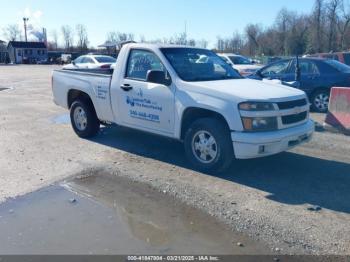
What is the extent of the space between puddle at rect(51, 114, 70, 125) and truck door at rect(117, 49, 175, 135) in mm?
3532

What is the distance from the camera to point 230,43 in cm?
9669

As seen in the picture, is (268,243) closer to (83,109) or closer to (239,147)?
(239,147)

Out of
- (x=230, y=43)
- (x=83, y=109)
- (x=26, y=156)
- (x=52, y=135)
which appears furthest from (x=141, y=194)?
(x=230, y=43)

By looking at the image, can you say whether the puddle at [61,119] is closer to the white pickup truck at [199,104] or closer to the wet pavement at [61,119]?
the wet pavement at [61,119]

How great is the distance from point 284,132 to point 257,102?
616mm

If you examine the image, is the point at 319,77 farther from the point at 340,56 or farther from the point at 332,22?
the point at 332,22

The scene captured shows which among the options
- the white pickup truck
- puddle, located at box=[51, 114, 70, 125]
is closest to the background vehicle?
puddle, located at box=[51, 114, 70, 125]

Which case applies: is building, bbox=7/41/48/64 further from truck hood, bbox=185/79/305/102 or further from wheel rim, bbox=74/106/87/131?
truck hood, bbox=185/79/305/102

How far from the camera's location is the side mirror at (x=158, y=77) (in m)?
6.19

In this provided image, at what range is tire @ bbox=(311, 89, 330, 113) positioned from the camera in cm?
1117

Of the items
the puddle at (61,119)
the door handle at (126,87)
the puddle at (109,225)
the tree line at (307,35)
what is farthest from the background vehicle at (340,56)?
the tree line at (307,35)

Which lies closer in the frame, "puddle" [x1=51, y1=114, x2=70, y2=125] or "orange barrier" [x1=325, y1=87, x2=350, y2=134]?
"orange barrier" [x1=325, y1=87, x2=350, y2=134]

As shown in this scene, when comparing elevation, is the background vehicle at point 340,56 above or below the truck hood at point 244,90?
above

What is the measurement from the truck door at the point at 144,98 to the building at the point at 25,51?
271ft
